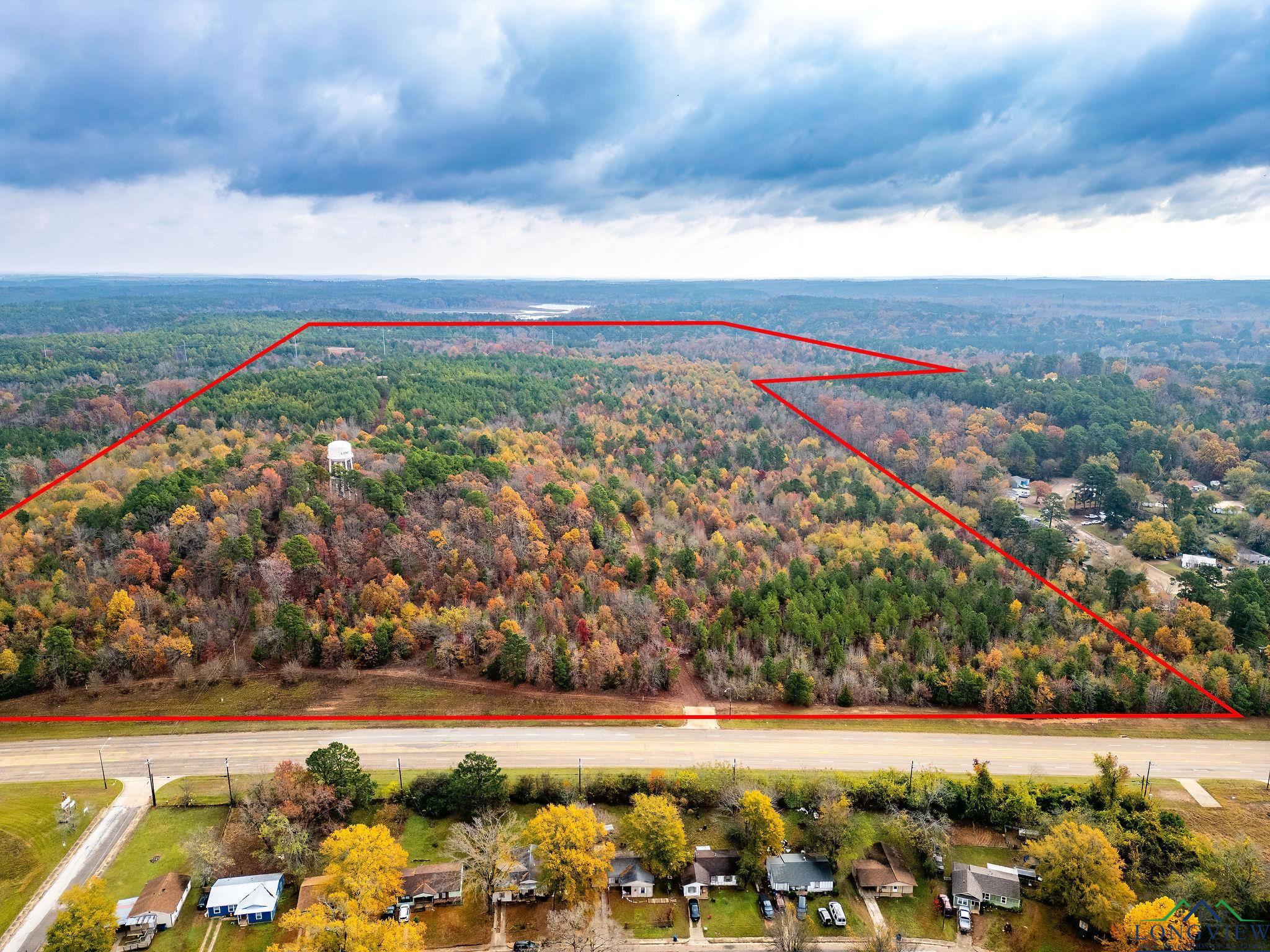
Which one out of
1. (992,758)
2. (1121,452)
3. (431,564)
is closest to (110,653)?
(431,564)

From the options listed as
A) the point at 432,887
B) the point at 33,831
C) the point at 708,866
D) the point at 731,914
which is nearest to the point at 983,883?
the point at 731,914


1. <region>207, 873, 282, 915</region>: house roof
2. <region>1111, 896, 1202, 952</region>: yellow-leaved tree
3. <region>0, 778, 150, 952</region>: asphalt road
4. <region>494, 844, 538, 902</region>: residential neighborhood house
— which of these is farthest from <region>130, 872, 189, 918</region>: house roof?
<region>1111, 896, 1202, 952</region>: yellow-leaved tree

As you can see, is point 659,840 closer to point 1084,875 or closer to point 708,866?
point 708,866

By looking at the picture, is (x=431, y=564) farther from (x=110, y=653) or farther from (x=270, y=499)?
(x=110, y=653)

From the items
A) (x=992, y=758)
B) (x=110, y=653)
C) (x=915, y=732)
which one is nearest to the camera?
(x=992, y=758)

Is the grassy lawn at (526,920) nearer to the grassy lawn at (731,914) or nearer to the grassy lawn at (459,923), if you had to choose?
the grassy lawn at (459,923)
